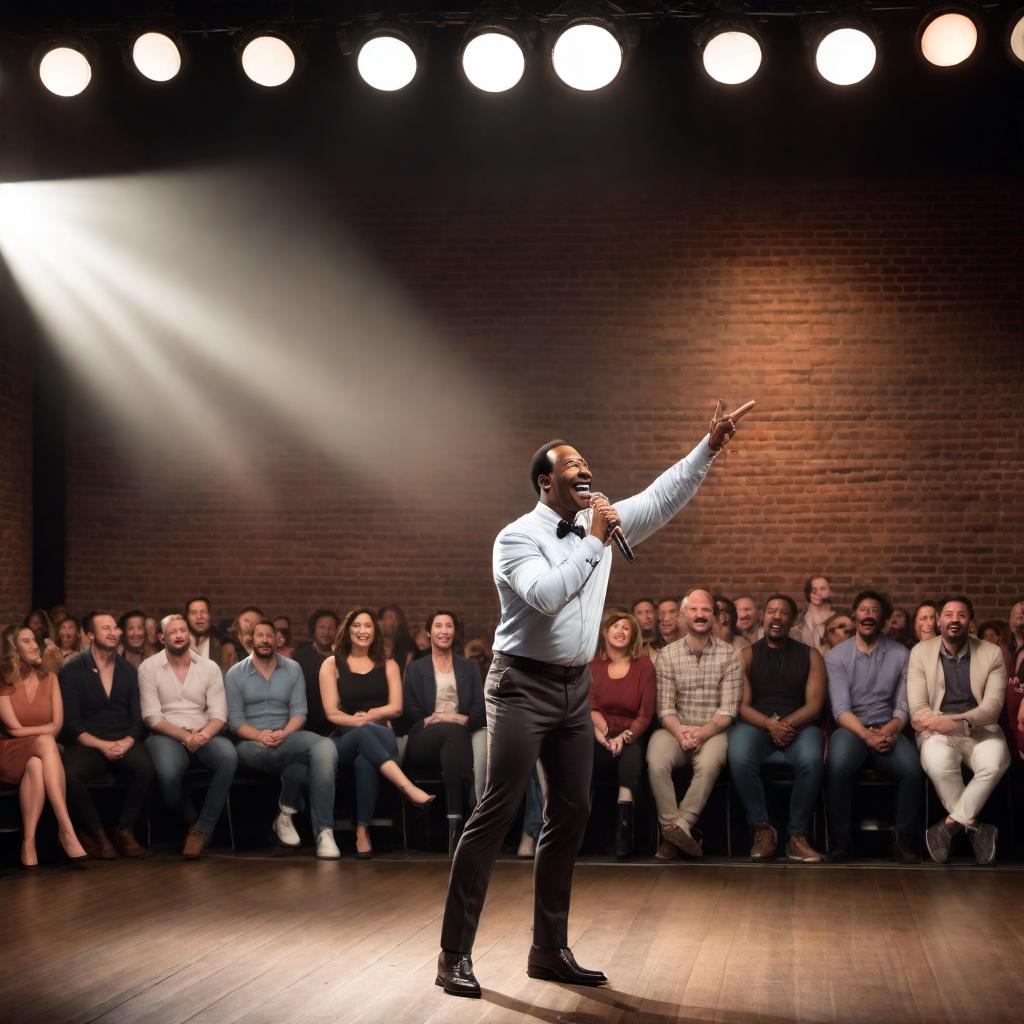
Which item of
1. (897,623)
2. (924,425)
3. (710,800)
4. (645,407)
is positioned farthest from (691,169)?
(710,800)

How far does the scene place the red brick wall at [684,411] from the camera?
8312 millimetres

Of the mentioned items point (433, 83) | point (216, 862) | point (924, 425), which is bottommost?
point (216, 862)

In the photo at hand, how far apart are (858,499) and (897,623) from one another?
0.96m

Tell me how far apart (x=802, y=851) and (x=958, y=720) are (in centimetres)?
96

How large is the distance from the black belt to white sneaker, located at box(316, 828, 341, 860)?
9.16 ft

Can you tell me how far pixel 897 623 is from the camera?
307 inches

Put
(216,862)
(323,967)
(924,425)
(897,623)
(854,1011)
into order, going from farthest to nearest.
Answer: (924,425) → (897,623) → (216,862) → (323,967) → (854,1011)

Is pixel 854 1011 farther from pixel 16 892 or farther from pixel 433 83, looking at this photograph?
pixel 433 83

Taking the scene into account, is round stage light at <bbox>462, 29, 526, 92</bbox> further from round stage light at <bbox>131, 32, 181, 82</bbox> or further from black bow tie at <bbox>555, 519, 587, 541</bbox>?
black bow tie at <bbox>555, 519, 587, 541</bbox>

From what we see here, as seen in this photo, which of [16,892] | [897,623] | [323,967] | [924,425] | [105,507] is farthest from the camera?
[105,507]

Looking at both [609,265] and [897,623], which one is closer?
[897,623]

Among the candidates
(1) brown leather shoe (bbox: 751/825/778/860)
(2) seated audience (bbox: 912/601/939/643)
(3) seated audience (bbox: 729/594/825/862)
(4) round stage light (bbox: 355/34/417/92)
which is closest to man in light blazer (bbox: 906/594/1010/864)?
(2) seated audience (bbox: 912/601/939/643)

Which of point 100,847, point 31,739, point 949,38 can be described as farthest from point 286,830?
point 949,38

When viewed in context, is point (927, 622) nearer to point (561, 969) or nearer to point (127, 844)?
point (561, 969)
